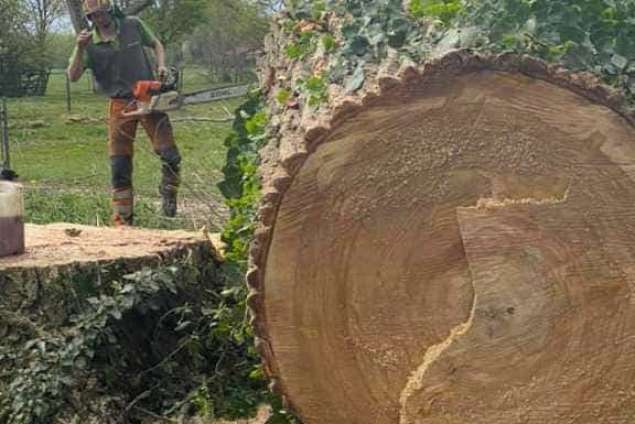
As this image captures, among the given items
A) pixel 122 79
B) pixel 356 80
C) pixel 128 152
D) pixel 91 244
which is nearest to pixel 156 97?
pixel 128 152

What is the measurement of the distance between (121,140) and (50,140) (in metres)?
12.4

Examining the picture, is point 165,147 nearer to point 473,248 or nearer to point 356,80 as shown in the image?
point 356,80

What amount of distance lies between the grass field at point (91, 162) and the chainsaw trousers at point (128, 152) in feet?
Answer: 0.34

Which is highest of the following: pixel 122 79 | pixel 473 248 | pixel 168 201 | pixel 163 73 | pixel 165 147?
pixel 473 248

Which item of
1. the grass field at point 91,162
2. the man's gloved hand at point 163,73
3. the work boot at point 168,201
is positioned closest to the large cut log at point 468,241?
the grass field at point 91,162

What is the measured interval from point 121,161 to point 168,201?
37cm

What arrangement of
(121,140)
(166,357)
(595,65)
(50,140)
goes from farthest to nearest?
(50,140) → (121,140) → (166,357) → (595,65)

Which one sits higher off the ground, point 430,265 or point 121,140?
point 430,265

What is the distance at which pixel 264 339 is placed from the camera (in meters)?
3.35

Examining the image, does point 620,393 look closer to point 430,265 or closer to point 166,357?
point 430,265

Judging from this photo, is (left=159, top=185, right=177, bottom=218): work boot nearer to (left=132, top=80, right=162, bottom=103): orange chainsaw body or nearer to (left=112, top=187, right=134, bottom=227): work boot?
(left=112, top=187, right=134, bottom=227): work boot

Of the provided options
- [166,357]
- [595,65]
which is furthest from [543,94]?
[166,357]

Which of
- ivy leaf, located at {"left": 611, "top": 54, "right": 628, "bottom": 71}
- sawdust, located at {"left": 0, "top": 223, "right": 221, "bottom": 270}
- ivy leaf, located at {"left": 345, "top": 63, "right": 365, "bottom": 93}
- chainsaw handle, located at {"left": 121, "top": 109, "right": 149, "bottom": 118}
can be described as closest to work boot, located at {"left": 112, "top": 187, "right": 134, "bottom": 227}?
chainsaw handle, located at {"left": 121, "top": 109, "right": 149, "bottom": 118}

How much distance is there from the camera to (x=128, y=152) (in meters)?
7.07
